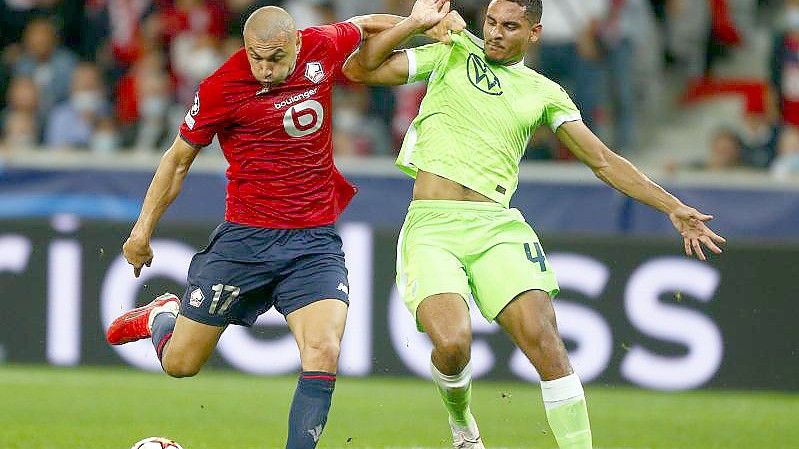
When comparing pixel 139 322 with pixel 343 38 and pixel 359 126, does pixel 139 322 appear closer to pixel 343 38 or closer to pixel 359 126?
pixel 343 38

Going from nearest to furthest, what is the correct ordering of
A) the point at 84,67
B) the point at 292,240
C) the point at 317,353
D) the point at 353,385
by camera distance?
the point at 317,353 < the point at 292,240 < the point at 353,385 < the point at 84,67

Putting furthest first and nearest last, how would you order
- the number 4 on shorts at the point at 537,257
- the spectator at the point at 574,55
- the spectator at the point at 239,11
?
1. the spectator at the point at 239,11
2. the spectator at the point at 574,55
3. the number 4 on shorts at the point at 537,257

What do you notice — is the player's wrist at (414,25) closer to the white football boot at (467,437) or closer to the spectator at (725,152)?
the white football boot at (467,437)

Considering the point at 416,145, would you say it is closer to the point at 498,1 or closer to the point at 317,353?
the point at 498,1

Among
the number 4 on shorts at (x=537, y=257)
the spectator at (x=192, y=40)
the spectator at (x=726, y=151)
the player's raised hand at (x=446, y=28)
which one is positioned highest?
the player's raised hand at (x=446, y=28)

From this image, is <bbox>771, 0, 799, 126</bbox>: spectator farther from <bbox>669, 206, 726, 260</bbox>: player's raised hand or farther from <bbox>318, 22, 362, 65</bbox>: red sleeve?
<bbox>318, 22, 362, 65</bbox>: red sleeve

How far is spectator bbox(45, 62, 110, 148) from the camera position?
13.9 m

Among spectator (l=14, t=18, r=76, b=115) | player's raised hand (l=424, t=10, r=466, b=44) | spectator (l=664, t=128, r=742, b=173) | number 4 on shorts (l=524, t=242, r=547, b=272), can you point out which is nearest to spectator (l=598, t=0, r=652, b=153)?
spectator (l=664, t=128, r=742, b=173)

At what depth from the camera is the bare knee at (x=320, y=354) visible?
273 inches

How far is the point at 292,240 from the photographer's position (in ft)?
24.5

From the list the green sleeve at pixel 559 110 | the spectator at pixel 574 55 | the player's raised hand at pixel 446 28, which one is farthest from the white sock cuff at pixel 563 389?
the spectator at pixel 574 55

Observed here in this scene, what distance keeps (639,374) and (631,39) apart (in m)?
4.29

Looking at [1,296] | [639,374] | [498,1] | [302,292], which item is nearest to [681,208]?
[498,1]

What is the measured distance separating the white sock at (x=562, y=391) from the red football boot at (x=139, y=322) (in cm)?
229
